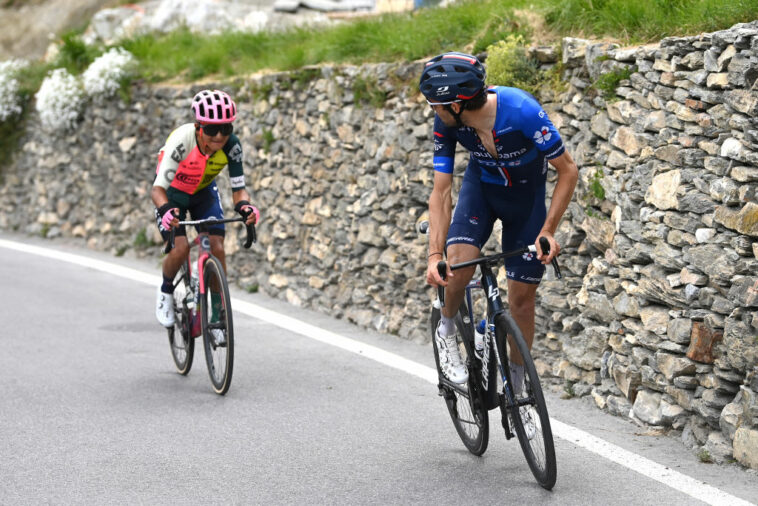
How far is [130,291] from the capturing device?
35.6 ft

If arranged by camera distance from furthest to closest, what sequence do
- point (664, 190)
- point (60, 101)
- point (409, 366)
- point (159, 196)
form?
point (60, 101)
point (409, 366)
point (159, 196)
point (664, 190)

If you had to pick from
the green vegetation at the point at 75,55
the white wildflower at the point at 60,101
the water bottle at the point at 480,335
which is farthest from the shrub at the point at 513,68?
the green vegetation at the point at 75,55

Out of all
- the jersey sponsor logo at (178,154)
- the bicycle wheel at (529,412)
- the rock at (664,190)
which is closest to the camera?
the bicycle wheel at (529,412)

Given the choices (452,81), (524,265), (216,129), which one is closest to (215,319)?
(216,129)

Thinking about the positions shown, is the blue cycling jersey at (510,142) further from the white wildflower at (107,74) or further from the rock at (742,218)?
the white wildflower at (107,74)

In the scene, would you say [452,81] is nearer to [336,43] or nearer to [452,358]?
[452,358]

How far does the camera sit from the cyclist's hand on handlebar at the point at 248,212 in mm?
6824

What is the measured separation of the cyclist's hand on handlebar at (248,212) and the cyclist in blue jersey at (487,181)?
2056 mm

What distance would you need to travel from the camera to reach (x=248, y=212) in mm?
6887

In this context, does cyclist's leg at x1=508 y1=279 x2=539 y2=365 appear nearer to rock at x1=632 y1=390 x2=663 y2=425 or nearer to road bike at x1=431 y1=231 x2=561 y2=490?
road bike at x1=431 y1=231 x2=561 y2=490

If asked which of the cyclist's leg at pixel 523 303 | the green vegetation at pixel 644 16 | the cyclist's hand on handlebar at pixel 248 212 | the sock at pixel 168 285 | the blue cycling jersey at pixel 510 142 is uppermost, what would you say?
the green vegetation at pixel 644 16

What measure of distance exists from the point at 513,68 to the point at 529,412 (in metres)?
3.71

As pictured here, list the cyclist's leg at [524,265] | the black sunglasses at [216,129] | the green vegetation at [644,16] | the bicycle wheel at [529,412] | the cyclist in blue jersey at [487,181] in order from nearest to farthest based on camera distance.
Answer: the bicycle wheel at [529,412], the cyclist in blue jersey at [487,181], the cyclist's leg at [524,265], the green vegetation at [644,16], the black sunglasses at [216,129]

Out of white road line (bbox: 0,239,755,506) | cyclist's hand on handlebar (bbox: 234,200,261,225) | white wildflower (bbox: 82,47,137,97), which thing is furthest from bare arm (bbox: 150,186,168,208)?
white wildflower (bbox: 82,47,137,97)
